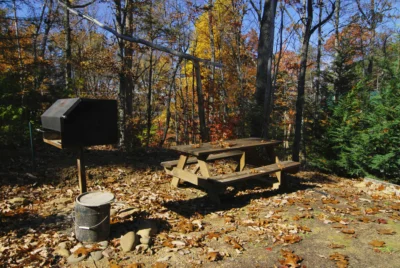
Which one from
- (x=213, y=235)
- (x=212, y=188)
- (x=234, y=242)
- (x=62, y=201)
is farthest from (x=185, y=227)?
(x=62, y=201)

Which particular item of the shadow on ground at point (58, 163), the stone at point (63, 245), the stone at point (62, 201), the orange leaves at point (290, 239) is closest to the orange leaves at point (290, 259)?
the orange leaves at point (290, 239)

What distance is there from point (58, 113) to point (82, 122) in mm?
301

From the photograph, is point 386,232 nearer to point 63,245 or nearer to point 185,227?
point 185,227

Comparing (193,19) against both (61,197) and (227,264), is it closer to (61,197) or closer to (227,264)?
Answer: (61,197)

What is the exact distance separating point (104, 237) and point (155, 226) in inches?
27.0

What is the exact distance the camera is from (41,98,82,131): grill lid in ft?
11.4

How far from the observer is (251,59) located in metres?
18.6

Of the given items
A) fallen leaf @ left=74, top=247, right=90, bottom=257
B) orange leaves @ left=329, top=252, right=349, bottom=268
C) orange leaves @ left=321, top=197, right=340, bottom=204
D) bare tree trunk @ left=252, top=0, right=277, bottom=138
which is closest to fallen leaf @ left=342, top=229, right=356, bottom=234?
orange leaves @ left=329, top=252, right=349, bottom=268

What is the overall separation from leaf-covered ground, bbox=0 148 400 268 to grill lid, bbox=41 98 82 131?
1.42 meters

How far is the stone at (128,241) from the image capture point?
133 inches

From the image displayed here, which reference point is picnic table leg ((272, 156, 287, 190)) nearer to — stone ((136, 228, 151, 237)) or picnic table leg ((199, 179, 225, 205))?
picnic table leg ((199, 179, 225, 205))

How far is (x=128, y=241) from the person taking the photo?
3.43 m

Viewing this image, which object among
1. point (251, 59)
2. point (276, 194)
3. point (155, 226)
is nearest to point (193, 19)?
point (251, 59)

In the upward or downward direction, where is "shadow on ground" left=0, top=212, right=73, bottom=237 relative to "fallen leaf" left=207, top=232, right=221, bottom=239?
upward
